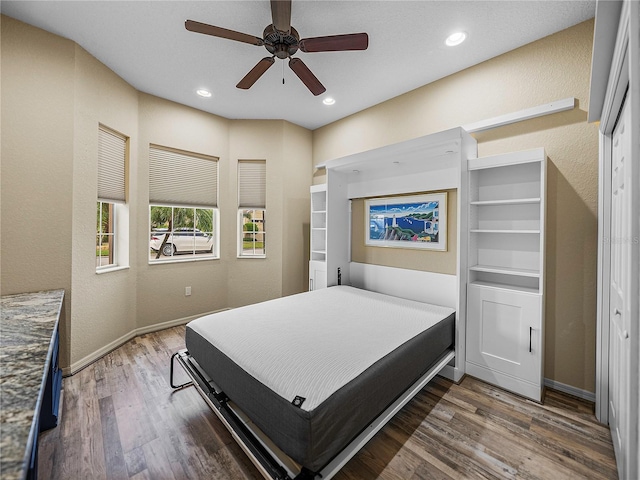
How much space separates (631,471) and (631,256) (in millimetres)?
868

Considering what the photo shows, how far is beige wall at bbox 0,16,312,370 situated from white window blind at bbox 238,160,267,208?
114mm

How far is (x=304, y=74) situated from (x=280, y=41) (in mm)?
316

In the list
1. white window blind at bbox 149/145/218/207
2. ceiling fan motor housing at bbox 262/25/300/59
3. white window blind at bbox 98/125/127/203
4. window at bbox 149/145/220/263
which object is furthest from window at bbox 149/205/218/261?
ceiling fan motor housing at bbox 262/25/300/59

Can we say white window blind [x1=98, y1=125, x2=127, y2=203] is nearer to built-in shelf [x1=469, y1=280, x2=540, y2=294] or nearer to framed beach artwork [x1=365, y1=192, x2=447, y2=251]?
framed beach artwork [x1=365, y1=192, x2=447, y2=251]

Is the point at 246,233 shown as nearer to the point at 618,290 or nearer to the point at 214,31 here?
the point at 214,31

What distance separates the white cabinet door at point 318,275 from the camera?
4.03 m

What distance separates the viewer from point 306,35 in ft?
8.34

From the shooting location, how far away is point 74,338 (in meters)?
2.72

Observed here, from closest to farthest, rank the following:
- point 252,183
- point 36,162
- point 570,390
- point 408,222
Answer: point 570,390 → point 36,162 → point 408,222 → point 252,183

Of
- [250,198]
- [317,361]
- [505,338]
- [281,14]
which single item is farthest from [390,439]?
[250,198]

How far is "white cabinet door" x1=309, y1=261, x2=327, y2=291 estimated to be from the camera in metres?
4.03

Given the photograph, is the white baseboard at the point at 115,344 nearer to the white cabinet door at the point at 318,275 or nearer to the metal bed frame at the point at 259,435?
the metal bed frame at the point at 259,435

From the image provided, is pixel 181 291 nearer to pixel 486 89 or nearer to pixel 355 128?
pixel 355 128

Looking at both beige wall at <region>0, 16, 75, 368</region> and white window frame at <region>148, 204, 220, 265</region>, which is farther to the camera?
white window frame at <region>148, 204, 220, 265</region>
